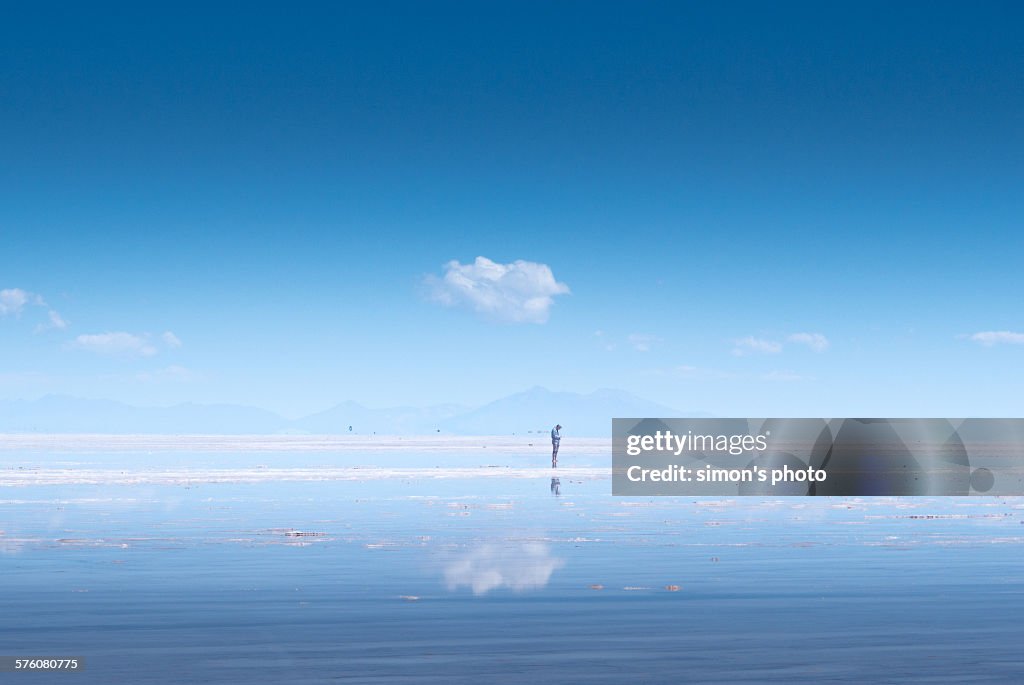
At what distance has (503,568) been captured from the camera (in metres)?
20.4

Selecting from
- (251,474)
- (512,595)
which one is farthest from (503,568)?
(251,474)

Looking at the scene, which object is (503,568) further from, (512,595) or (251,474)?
(251,474)

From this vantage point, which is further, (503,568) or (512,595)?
(503,568)

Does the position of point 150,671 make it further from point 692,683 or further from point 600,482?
point 600,482

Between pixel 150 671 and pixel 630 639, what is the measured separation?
5.56 m

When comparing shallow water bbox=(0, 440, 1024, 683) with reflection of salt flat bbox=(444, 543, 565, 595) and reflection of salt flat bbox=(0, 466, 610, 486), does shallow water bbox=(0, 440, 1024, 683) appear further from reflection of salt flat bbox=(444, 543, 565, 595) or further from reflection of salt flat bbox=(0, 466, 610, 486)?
reflection of salt flat bbox=(0, 466, 610, 486)

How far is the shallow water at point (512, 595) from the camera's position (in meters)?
12.5

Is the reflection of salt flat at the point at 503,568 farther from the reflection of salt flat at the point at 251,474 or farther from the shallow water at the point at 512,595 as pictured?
the reflection of salt flat at the point at 251,474

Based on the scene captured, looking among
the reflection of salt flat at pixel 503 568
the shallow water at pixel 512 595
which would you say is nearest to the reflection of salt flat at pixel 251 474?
the shallow water at pixel 512 595

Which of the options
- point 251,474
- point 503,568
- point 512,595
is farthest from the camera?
point 251,474

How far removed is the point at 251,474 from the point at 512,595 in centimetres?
4084

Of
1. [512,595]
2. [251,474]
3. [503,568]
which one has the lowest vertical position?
[512,595]

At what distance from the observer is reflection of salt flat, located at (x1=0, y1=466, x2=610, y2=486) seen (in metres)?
49.4

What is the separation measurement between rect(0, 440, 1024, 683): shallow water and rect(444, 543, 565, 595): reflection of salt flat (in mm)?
78
